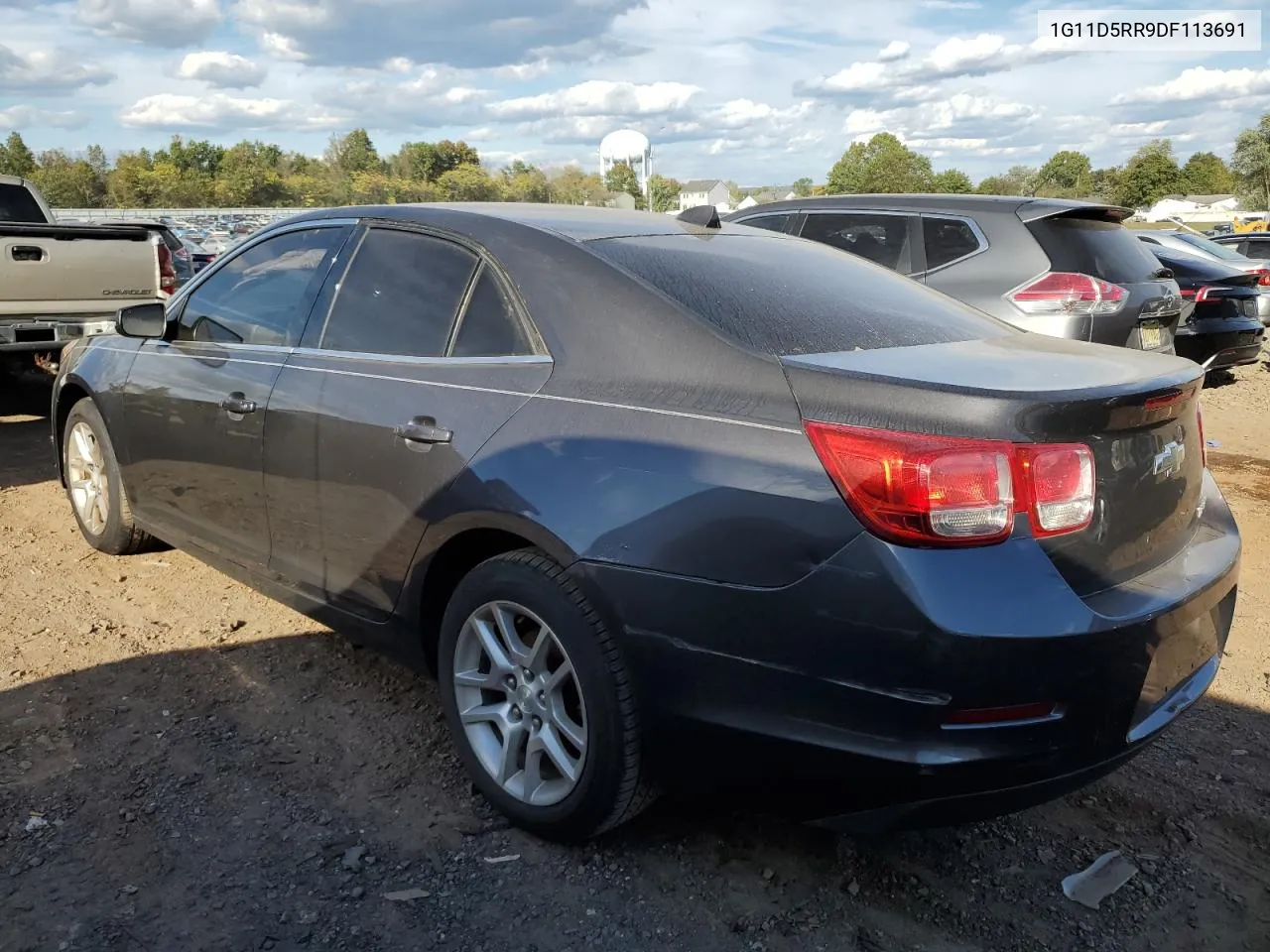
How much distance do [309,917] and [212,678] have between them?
4.84 ft

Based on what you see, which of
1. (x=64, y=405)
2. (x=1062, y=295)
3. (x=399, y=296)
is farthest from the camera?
(x=1062, y=295)

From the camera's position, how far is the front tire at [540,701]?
8.07 ft

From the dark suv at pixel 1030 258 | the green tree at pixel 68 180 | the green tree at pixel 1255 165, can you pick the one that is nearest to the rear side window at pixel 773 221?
the dark suv at pixel 1030 258

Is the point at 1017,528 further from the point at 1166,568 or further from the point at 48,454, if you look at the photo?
the point at 48,454

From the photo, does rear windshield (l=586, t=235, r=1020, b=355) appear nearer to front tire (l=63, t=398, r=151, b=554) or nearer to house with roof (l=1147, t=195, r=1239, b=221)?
front tire (l=63, t=398, r=151, b=554)

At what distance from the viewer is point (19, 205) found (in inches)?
388

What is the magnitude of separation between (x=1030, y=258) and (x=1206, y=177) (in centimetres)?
12188

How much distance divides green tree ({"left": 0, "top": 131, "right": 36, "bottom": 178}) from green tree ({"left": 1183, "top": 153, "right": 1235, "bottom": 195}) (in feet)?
328

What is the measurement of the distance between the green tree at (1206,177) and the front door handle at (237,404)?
114450 mm

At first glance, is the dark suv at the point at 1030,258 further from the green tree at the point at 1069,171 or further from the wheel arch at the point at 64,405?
the green tree at the point at 1069,171

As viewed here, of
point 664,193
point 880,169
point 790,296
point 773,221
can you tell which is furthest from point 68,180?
point 790,296

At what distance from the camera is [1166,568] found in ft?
8.12

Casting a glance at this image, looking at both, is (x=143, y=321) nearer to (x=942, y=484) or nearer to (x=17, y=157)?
(x=942, y=484)

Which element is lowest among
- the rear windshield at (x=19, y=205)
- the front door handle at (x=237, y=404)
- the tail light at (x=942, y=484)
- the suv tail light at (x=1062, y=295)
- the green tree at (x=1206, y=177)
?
the tail light at (x=942, y=484)
